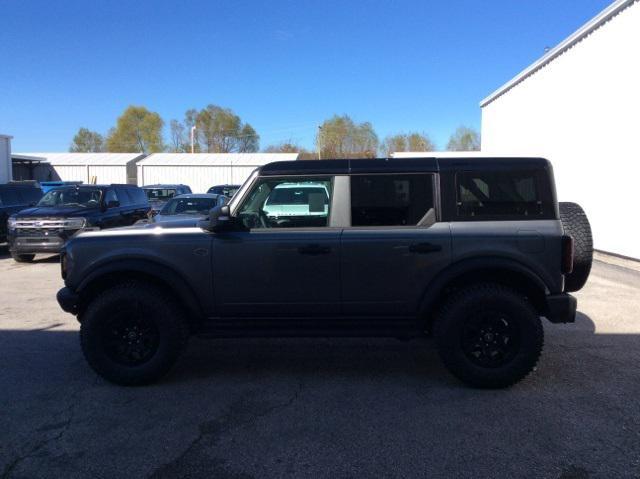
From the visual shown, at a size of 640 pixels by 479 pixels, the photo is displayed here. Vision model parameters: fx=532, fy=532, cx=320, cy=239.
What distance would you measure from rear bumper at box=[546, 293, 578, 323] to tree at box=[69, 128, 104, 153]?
86370mm

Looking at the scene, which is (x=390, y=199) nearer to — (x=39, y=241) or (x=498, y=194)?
(x=498, y=194)

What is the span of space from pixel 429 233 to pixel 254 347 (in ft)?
8.02

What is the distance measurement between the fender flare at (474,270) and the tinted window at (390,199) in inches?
20.3

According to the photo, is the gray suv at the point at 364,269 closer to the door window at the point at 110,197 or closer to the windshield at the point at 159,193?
the door window at the point at 110,197

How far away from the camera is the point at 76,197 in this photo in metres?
12.6

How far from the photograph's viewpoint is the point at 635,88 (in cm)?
1177

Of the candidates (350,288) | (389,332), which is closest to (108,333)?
(350,288)

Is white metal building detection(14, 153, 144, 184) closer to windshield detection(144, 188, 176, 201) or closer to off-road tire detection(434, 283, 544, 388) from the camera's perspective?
windshield detection(144, 188, 176, 201)

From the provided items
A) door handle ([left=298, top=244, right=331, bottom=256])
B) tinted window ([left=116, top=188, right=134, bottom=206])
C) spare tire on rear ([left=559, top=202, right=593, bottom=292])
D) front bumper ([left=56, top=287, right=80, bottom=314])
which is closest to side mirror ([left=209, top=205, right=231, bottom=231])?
door handle ([left=298, top=244, right=331, bottom=256])

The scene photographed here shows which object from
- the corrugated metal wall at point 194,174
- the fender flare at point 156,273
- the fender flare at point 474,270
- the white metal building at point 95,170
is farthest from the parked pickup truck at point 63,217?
the white metal building at point 95,170

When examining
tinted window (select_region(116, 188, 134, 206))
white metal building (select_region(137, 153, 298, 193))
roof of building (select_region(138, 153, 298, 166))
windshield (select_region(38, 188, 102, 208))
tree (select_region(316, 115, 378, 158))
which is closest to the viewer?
windshield (select_region(38, 188, 102, 208))

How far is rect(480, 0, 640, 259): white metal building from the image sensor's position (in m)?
12.0

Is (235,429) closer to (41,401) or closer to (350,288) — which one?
(350,288)

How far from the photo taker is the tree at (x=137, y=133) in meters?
78.8
